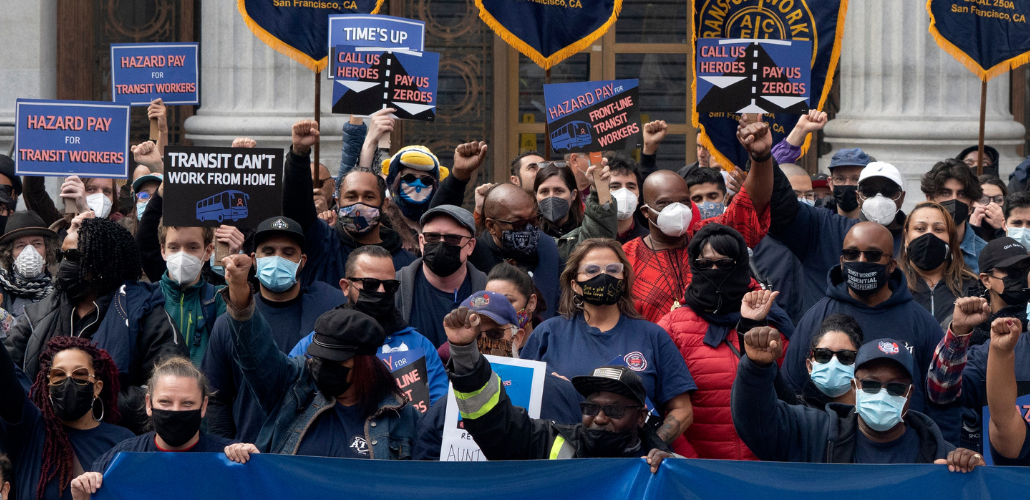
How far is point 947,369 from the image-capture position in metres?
4.79

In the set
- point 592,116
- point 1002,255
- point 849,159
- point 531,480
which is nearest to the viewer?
point 531,480

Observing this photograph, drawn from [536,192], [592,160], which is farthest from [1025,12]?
[536,192]

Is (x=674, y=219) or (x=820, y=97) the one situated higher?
(x=820, y=97)

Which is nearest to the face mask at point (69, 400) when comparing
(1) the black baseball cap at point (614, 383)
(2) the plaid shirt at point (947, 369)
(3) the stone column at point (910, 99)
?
(1) the black baseball cap at point (614, 383)

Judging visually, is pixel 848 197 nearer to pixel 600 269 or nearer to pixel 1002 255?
pixel 1002 255

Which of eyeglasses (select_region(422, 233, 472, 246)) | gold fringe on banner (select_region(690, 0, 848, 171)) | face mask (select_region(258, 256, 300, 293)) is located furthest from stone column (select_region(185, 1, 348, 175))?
face mask (select_region(258, 256, 300, 293))

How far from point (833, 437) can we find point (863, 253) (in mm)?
1250

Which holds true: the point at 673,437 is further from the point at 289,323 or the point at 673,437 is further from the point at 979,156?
the point at 979,156

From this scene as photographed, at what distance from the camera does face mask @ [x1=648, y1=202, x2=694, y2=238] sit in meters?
6.18

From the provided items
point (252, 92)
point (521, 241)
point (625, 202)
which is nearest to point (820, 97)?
point (625, 202)

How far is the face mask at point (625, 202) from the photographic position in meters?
7.40

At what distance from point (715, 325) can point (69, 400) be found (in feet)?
8.24

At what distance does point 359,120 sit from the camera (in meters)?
8.02

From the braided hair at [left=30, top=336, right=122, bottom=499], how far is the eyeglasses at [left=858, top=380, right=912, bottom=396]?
9.07 feet
